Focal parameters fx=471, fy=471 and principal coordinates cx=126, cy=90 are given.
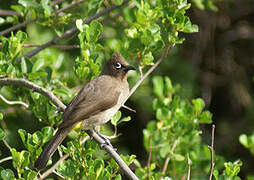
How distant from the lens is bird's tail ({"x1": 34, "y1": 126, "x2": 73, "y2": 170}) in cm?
303

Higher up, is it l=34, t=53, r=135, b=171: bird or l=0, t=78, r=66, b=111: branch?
l=0, t=78, r=66, b=111: branch

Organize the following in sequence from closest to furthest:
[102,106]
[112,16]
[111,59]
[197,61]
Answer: [102,106] → [111,59] → [112,16] → [197,61]

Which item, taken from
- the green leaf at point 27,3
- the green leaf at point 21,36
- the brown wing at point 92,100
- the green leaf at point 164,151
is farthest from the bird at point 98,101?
the green leaf at point 27,3

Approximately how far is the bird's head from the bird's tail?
2.67 ft

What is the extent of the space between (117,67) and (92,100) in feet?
1.53

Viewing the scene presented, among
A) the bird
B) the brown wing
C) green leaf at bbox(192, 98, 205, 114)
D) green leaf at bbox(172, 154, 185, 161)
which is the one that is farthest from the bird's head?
green leaf at bbox(172, 154, 185, 161)

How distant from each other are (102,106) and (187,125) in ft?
2.29

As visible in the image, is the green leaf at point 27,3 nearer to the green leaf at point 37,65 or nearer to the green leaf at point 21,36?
the green leaf at point 21,36

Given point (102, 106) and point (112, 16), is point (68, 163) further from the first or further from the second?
point (112, 16)

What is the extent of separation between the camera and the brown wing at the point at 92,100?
350 centimetres

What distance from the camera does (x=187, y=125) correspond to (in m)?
3.75

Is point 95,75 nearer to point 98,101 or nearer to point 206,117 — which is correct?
point 98,101

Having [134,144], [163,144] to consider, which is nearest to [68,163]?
[163,144]

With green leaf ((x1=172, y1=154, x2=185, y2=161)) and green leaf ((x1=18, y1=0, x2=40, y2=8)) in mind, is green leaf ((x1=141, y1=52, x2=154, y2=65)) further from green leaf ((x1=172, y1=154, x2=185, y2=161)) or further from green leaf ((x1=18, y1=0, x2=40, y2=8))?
green leaf ((x1=18, y1=0, x2=40, y2=8))
